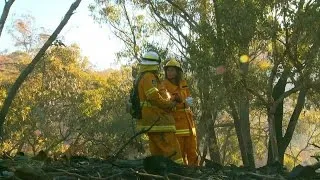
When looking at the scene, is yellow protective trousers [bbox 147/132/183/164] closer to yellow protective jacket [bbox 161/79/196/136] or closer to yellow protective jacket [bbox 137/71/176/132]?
yellow protective jacket [bbox 137/71/176/132]

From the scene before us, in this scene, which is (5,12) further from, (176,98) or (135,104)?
(176,98)

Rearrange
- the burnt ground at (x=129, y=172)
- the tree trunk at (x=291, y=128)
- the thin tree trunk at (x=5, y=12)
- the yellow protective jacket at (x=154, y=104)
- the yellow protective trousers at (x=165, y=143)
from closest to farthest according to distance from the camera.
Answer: the burnt ground at (x=129, y=172) < the yellow protective jacket at (x=154, y=104) < the yellow protective trousers at (x=165, y=143) < the thin tree trunk at (x=5, y=12) < the tree trunk at (x=291, y=128)

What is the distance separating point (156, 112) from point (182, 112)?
102 centimetres

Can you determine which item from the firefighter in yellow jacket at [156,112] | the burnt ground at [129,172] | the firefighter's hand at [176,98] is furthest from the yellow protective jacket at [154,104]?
the burnt ground at [129,172]

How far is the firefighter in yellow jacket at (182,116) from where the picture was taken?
6.89m

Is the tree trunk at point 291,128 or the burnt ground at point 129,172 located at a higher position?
the tree trunk at point 291,128

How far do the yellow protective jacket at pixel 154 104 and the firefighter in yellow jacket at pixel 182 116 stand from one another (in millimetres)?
812

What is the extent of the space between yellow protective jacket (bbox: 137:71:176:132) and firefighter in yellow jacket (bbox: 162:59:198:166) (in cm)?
81

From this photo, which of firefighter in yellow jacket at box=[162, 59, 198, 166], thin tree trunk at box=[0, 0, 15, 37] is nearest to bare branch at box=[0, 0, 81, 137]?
thin tree trunk at box=[0, 0, 15, 37]

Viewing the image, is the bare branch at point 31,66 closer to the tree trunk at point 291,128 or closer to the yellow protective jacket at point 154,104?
the yellow protective jacket at point 154,104

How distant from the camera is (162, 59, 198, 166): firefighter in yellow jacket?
6895 millimetres

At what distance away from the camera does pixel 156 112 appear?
Answer: 6.04 m

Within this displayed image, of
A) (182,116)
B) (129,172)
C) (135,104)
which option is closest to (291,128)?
(182,116)

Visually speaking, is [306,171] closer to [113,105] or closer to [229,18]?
[229,18]
